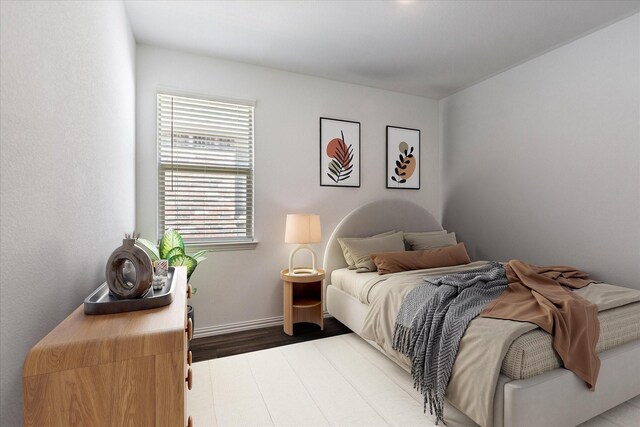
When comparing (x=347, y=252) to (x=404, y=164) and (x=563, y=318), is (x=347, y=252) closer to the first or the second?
(x=404, y=164)

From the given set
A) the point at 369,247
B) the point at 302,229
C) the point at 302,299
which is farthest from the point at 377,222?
the point at 302,299

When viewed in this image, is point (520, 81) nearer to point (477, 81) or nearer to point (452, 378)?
point (477, 81)

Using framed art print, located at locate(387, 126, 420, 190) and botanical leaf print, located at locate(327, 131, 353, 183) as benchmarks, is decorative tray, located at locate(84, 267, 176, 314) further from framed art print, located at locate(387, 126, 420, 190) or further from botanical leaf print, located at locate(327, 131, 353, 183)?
framed art print, located at locate(387, 126, 420, 190)

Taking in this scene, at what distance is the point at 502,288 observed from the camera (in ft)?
7.13

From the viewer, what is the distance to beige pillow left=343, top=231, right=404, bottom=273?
313 cm

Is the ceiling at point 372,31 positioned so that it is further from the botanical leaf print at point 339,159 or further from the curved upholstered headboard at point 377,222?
the curved upholstered headboard at point 377,222

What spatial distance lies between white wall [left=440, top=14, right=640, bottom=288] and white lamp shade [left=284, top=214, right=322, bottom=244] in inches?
84.4

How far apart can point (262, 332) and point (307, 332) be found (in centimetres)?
45

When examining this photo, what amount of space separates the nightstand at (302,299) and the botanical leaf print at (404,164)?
5.48 feet

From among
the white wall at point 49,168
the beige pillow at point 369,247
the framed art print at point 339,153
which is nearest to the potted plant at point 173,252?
the white wall at point 49,168

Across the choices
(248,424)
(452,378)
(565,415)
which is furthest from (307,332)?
(565,415)

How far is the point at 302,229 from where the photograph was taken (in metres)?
3.06

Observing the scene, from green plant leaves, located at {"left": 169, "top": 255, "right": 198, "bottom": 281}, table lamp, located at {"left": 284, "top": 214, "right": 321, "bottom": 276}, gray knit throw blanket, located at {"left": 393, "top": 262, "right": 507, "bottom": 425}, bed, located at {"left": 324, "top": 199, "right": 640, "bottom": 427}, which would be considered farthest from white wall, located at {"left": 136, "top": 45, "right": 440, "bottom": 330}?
gray knit throw blanket, located at {"left": 393, "top": 262, "right": 507, "bottom": 425}

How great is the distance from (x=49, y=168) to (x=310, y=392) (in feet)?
6.20
